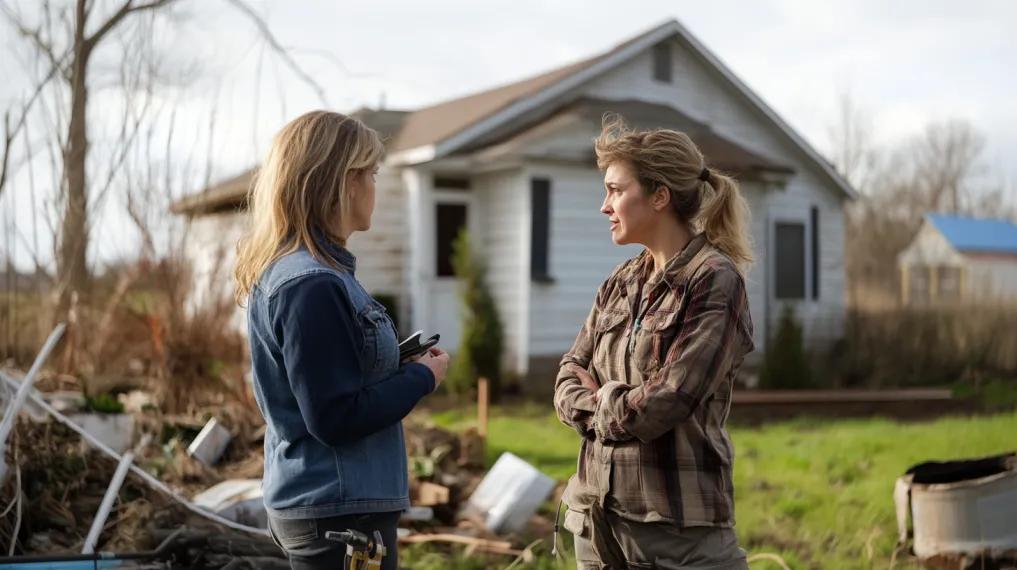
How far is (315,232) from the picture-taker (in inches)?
93.9

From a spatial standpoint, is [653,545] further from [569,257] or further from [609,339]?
[569,257]

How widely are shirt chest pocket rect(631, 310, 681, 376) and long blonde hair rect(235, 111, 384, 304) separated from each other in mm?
819

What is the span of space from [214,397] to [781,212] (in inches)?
463

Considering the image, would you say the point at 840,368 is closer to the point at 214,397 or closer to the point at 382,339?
the point at 214,397

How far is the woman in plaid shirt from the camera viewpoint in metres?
2.53

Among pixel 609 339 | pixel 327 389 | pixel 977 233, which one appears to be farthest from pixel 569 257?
pixel 977 233

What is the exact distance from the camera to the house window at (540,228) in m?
13.9

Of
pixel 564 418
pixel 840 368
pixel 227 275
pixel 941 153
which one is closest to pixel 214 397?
pixel 227 275

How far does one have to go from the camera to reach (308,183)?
2.36 m

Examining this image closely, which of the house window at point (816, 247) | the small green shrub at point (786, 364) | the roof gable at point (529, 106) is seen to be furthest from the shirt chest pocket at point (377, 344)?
the house window at point (816, 247)

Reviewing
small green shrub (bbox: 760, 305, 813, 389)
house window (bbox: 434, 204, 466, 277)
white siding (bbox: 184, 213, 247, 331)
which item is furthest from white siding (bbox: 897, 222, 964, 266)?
white siding (bbox: 184, 213, 247, 331)

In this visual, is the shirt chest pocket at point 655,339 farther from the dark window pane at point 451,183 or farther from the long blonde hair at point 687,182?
the dark window pane at point 451,183

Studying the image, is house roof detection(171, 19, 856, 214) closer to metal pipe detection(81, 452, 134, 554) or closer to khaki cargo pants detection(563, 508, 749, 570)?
metal pipe detection(81, 452, 134, 554)

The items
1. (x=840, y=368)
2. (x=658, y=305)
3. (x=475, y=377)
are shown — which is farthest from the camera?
(x=840, y=368)
